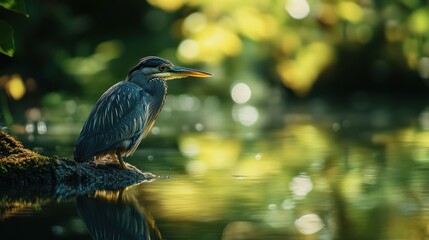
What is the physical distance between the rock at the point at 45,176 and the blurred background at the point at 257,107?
0.32 m

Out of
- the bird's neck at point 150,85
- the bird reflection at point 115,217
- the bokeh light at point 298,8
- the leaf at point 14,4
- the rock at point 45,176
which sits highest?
the bokeh light at point 298,8

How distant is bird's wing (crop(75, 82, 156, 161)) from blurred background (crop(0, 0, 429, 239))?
41 centimetres

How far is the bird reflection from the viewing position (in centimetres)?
512

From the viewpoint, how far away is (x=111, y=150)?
7000mm

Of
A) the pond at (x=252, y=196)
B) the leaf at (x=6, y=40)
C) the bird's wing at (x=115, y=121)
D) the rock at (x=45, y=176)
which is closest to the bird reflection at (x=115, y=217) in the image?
the pond at (x=252, y=196)

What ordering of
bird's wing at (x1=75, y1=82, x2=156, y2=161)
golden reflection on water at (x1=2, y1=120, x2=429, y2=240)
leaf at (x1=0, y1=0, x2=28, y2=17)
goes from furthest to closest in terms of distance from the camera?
bird's wing at (x1=75, y1=82, x2=156, y2=161), leaf at (x1=0, y1=0, x2=28, y2=17), golden reflection on water at (x1=2, y1=120, x2=429, y2=240)

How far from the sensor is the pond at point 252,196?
520 centimetres

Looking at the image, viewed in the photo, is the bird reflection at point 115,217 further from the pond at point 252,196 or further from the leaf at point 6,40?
the leaf at point 6,40

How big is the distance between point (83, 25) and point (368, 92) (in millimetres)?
4877

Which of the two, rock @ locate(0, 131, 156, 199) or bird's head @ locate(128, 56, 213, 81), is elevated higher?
bird's head @ locate(128, 56, 213, 81)

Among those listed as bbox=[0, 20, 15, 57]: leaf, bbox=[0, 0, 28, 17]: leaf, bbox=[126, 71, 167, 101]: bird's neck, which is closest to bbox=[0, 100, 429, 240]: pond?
bbox=[126, 71, 167, 101]: bird's neck

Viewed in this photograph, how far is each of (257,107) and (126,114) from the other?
8670mm

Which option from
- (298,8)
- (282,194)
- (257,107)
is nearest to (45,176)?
(282,194)

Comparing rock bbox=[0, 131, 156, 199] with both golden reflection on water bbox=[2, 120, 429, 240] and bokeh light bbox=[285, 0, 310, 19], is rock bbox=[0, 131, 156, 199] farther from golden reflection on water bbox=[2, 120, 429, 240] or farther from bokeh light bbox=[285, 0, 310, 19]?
bokeh light bbox=[285, 0, 310, 19]
